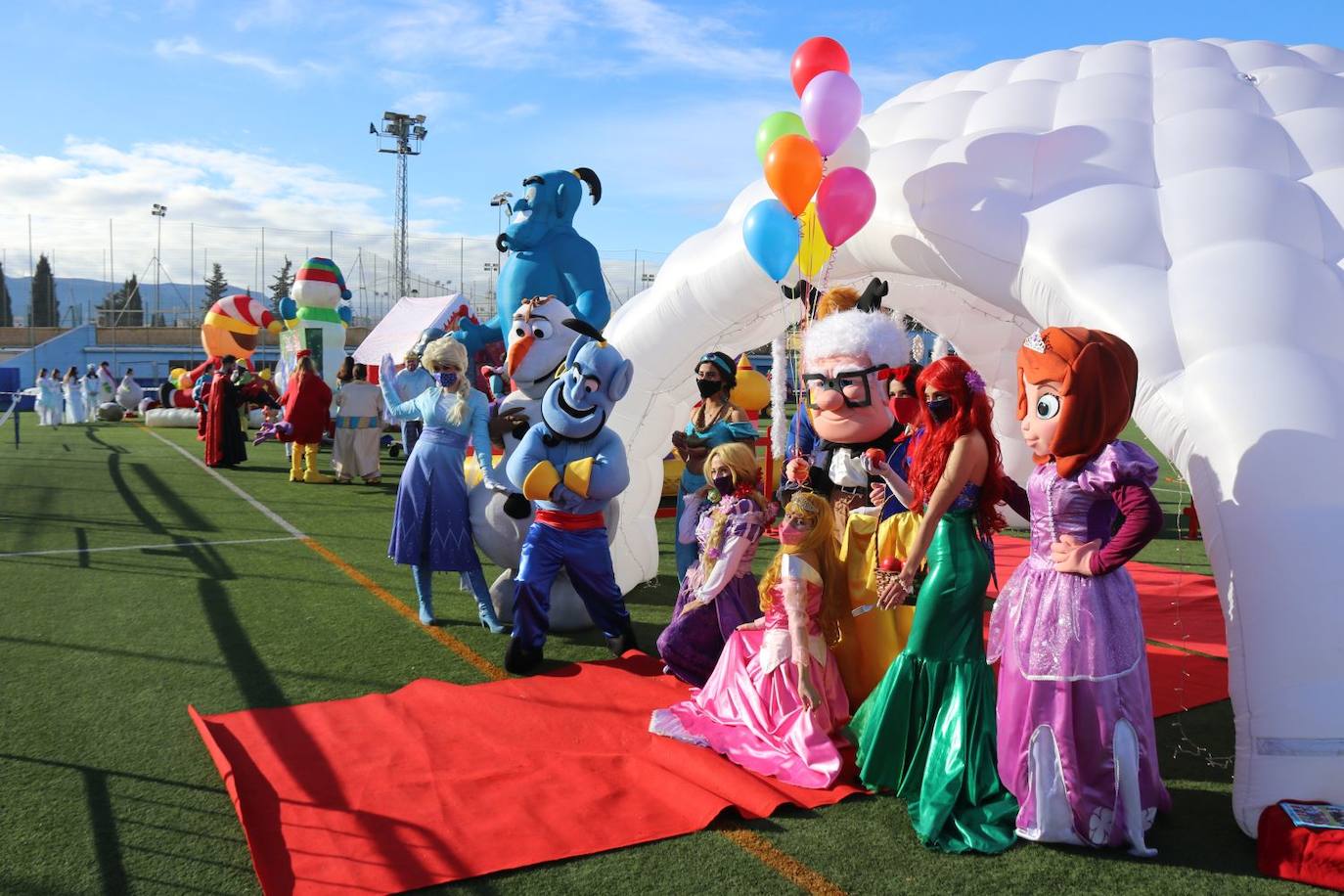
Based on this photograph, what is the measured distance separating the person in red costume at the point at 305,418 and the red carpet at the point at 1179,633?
8471mm

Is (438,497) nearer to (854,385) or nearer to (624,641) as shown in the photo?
(624,641)

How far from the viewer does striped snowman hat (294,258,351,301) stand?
58.4 feet

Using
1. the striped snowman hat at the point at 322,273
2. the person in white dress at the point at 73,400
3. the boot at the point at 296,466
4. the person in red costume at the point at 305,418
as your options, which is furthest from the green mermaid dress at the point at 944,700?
the person in white dress at the point at 73,400

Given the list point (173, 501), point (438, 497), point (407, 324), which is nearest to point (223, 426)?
point (173, 501)

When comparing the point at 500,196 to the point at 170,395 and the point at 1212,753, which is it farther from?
the point at 1212,753

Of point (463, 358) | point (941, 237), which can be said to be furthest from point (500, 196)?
point (941, 237)

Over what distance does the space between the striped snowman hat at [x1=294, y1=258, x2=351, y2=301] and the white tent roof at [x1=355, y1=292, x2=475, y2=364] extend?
125cm

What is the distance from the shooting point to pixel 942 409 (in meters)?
3.48

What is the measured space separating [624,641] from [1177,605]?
3554 mm

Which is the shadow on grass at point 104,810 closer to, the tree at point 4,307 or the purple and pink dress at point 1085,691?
the purple and pink dress at point 1085,691

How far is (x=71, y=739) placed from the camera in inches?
154

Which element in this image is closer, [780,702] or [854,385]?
[780,702]

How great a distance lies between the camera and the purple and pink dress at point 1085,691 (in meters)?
3.09

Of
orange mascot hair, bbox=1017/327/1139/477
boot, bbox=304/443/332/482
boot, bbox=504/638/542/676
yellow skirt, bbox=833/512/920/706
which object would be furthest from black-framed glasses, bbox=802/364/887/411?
boot, bbox=304/443/332/482
